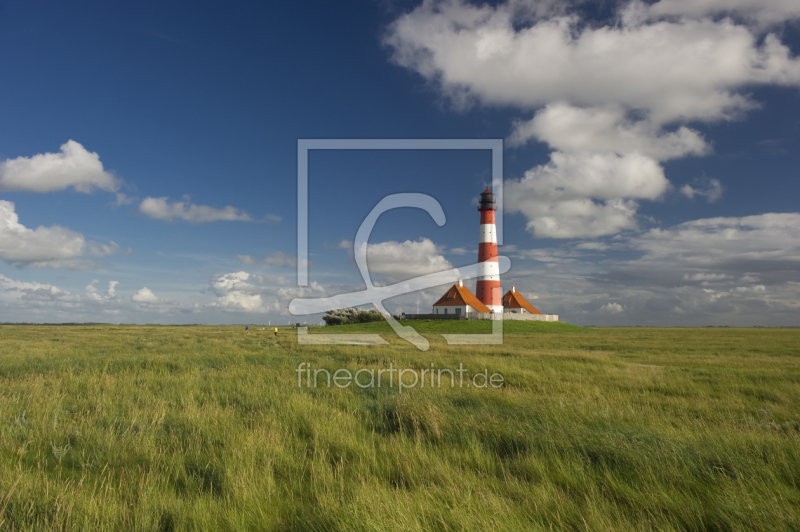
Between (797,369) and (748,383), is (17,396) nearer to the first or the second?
(748,383)

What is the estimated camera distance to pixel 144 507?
3525mm

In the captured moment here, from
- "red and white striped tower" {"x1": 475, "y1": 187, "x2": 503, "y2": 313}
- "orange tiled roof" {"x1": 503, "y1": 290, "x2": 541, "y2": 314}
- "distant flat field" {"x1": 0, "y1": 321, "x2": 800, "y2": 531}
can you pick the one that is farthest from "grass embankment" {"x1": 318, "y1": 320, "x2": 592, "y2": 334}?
"distant flat field" {"x1": 0, "y1": 321, "x2": 800, "y2": 531}

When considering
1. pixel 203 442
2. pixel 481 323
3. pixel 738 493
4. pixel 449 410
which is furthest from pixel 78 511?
pixel 481 323

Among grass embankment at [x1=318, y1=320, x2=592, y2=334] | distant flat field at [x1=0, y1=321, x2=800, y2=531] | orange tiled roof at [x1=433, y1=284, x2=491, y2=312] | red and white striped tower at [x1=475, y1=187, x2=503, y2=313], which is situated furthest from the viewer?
orange tiled roof at [x1=433, y1=284, x2=491, y2=312]

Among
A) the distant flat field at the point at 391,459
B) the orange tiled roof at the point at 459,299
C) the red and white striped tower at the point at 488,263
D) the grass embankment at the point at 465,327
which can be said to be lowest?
the grass embankment at the point at 465,327

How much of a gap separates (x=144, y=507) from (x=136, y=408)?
13.4 feet

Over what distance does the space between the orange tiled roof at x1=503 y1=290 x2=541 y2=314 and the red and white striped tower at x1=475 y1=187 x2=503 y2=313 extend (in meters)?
13.8

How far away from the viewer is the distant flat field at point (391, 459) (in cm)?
343

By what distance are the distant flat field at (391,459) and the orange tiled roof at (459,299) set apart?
49.6 meters

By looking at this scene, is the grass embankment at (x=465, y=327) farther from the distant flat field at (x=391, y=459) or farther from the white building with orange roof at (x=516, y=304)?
the distant flat field at (x=391, y=459)

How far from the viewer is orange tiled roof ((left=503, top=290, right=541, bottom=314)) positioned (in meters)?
67.9

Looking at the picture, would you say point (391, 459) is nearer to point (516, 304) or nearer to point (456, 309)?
point (456, 309)

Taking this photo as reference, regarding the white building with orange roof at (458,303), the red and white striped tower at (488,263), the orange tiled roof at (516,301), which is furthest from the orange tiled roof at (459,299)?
the orange tiled roof at (516,301)

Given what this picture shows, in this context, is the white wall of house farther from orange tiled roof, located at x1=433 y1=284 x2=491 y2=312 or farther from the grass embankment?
the grass embankment
